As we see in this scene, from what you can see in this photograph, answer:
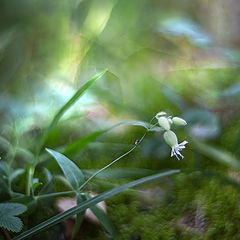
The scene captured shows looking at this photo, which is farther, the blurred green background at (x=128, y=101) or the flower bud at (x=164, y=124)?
the blurred green background at (x=128, y=101)

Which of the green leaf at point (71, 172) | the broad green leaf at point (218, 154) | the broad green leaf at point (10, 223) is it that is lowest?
the broad green leaf at point (218, 154)

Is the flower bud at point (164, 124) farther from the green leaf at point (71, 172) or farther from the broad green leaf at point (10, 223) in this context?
the broad green leaf at point (10, 223)

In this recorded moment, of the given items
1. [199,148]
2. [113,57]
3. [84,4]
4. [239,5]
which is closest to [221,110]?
[199,148]

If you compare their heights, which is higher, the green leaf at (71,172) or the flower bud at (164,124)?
A: the flower bud at (164,124)

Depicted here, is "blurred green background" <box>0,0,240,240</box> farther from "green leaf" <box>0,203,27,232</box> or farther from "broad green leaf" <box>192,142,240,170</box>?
"green leaf" <box>0,203,27,232</box>

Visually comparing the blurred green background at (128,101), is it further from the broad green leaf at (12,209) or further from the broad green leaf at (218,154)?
the broad green leaf at (12,209)

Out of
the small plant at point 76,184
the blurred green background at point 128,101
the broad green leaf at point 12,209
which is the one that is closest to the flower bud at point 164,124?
the small plant at point 76,184

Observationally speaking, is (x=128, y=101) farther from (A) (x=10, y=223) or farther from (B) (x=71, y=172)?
(A) (x=10, y=223)

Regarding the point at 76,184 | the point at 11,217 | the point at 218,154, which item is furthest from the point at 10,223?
the point at 218,154

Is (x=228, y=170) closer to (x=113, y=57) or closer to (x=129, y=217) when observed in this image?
(x=129, y=217)
